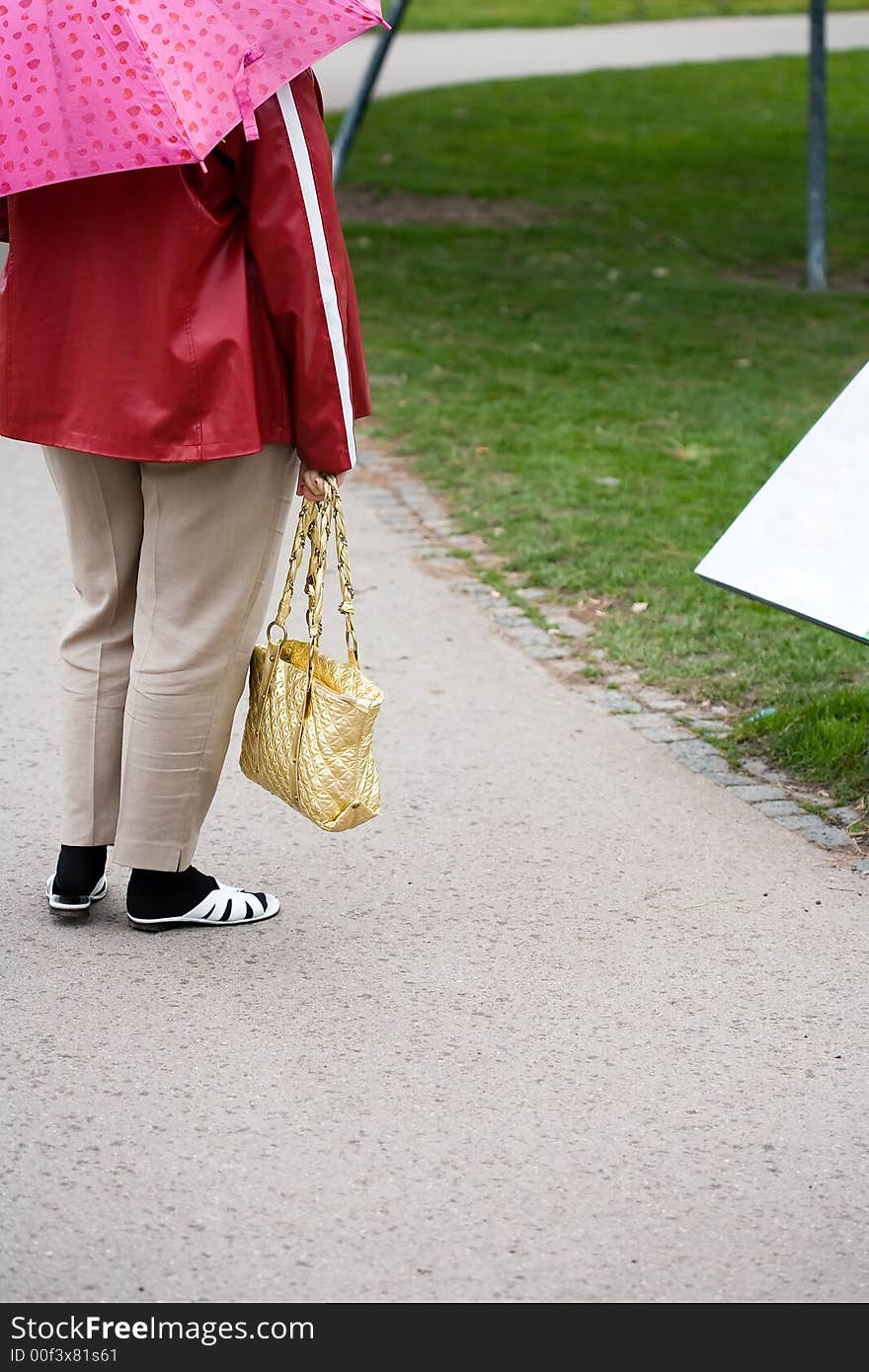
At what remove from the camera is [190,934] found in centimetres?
361

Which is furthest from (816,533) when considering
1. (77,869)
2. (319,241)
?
(77,869)

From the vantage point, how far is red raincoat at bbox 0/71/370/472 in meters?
3.04

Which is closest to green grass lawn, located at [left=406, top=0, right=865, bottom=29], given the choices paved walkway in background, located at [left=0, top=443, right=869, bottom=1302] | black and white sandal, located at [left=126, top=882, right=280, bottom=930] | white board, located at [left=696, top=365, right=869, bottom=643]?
white board, located at [left=696, top=365, right=869, bottom=643]

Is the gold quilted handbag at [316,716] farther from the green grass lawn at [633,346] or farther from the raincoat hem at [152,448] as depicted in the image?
the green grass lawn at [633,346]

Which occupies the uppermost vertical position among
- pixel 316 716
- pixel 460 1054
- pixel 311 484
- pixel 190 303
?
pixel 190 303

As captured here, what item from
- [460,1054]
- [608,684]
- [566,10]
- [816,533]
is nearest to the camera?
[460,1054]

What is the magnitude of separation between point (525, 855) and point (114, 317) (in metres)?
1.59

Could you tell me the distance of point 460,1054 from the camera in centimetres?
317

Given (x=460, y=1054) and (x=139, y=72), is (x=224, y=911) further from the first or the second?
(x=139, y=72)

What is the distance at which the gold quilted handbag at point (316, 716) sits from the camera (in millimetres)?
3340

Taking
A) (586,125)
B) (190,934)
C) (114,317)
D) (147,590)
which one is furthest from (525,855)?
(586,125)

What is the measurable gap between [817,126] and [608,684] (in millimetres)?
6494

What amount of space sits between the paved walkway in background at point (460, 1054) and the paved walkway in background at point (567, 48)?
51.3 ft

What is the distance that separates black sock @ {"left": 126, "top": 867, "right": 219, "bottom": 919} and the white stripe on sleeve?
3.25 feet
